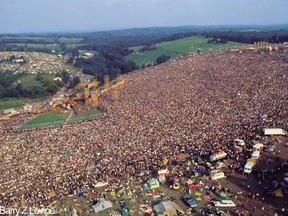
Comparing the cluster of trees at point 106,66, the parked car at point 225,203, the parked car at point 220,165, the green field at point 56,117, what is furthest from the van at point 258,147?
the cluster of trees at point 106,66

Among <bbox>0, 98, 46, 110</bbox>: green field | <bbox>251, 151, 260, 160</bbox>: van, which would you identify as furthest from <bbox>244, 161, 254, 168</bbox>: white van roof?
<bbox>0, 98, 46, 110</bbox>: green field

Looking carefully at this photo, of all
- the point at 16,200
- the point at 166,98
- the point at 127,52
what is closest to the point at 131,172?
the point at 16,200

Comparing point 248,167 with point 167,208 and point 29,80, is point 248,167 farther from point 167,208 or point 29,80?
point 29,80

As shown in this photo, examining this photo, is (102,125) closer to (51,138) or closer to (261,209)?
(51,138)

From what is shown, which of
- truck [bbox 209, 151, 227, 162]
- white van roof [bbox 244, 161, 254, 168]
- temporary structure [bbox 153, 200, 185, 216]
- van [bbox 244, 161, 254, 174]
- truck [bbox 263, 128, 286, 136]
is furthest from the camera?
truck [bbox 263, 128, 286, 136]

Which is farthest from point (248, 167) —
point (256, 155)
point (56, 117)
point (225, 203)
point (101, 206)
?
point (56, 117)

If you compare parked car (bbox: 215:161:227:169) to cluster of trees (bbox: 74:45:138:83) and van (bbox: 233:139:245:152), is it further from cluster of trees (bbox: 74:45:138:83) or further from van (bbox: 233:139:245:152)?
cluster of trees (bbox: 74:45:138:83)
